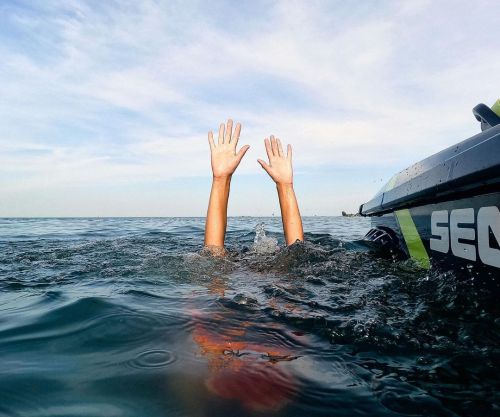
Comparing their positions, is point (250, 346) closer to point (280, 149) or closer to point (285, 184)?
point (285, 184)

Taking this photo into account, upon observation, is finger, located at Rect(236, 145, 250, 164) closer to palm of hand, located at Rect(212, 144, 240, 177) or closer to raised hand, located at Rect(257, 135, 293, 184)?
palm of hand, located at Rect(212, 144, 240, 177)

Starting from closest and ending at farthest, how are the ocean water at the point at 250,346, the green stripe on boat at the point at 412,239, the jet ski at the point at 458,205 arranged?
1. the ocean water at the point at 250,346
2. the jet ski at the point at 458,205
3. the green stripe on boat at the point at 412,239

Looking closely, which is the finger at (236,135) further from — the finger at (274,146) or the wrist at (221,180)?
the wrist at (221,180)

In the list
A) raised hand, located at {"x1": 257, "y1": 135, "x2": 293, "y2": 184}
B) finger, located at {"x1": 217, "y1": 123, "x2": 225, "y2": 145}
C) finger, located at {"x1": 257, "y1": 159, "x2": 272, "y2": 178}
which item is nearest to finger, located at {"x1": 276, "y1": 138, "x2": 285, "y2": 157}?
raised hand, located at {"x1": 257, "y1": 135, "x2": 293, "y2": 184}

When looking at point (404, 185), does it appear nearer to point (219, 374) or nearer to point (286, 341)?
point (286, 341)

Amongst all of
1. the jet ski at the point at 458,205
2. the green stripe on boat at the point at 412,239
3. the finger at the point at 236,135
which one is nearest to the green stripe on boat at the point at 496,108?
the jet ski at the point at 458,205

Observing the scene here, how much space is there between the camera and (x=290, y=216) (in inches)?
156

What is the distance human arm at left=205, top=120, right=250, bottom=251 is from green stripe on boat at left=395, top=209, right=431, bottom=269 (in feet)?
5.56

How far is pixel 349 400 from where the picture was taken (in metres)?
1.22

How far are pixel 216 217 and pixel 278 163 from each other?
105cm

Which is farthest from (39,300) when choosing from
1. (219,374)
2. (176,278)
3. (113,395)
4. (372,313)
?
(372,313)

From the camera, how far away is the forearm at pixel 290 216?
3.92 metres

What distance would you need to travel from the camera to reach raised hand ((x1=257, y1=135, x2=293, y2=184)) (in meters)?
4.22

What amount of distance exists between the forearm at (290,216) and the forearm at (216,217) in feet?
2.10
